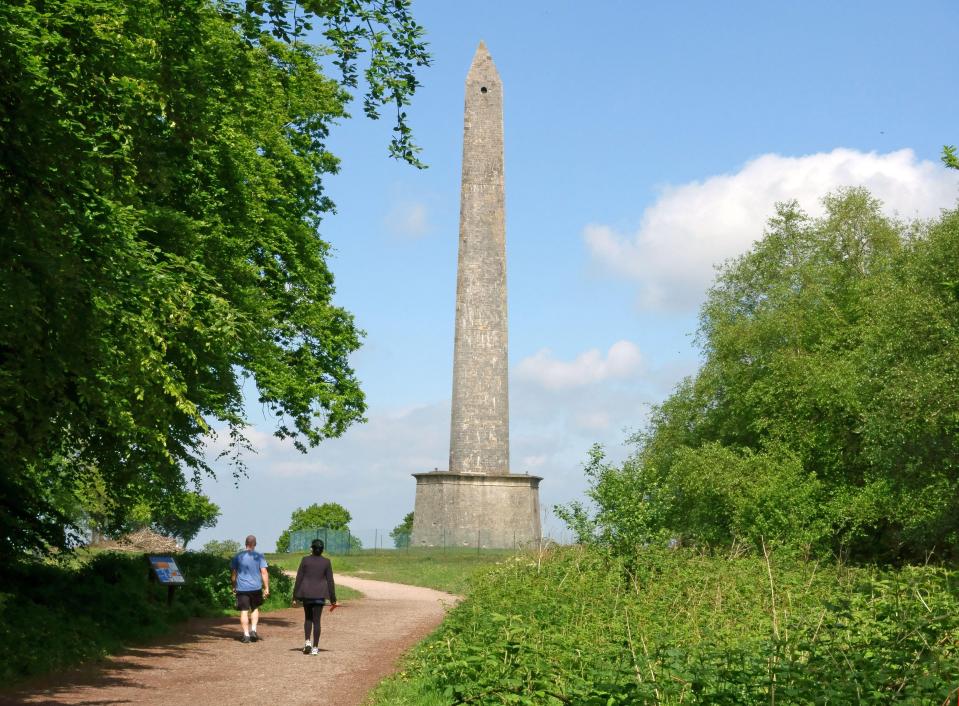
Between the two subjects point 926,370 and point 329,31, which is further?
point 926,370

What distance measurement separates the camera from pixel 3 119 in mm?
9734

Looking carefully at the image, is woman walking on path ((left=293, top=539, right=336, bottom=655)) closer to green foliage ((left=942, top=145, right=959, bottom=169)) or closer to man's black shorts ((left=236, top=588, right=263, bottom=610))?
man's black shorts ((left=236, top=588, right=263, bottom=610))

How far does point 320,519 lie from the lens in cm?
6550

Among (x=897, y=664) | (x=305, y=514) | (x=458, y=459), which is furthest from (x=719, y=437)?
(x=305, y=514)

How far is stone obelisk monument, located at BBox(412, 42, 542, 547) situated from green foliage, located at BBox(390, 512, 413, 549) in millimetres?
11616

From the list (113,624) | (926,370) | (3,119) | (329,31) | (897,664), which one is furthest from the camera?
(926,370)

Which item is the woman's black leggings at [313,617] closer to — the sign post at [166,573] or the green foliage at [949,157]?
the sign post at [166,573]

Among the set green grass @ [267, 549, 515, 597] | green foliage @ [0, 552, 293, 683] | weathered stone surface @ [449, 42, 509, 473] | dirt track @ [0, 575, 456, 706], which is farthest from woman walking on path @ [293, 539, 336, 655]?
weathered stone surface @ [449, 42, 509, 473]

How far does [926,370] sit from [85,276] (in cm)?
2036

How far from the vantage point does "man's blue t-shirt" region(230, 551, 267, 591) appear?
58.6ft

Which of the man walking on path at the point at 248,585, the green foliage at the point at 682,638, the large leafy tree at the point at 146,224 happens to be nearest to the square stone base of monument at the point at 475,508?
the large leafy tree at the point at 146,224

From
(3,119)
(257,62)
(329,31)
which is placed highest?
(257,62)

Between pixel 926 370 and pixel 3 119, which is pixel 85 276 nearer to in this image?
pixel 3 119

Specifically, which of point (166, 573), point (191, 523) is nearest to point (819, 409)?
point (166, 573)
